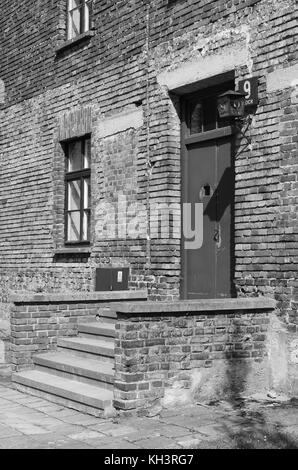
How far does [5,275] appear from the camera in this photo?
42.8 ft

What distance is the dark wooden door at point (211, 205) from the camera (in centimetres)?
840

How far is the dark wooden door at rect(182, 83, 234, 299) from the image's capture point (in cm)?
840

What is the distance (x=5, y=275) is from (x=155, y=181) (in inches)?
197

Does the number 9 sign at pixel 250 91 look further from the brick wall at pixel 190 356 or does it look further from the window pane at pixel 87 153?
the window pane at pixel 87 153

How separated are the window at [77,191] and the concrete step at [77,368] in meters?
2.89

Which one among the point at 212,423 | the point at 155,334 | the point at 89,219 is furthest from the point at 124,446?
the point at 89,219

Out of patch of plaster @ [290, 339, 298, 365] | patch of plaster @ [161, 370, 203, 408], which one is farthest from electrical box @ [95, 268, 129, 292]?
patch of plaster @ [290, 339, 298, 365]

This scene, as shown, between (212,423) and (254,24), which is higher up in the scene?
(254,24)

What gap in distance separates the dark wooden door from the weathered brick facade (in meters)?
0.18

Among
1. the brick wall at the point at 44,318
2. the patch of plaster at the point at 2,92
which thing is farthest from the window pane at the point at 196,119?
the patch of plaster at the point at 2,92

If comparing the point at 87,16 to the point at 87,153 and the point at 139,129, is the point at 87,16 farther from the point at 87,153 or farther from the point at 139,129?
the point at 139,129

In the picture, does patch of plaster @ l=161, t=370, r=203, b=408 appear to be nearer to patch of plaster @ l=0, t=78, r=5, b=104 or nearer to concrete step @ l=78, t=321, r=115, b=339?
concrete step @ l=78, t=321, r=115, b=339
